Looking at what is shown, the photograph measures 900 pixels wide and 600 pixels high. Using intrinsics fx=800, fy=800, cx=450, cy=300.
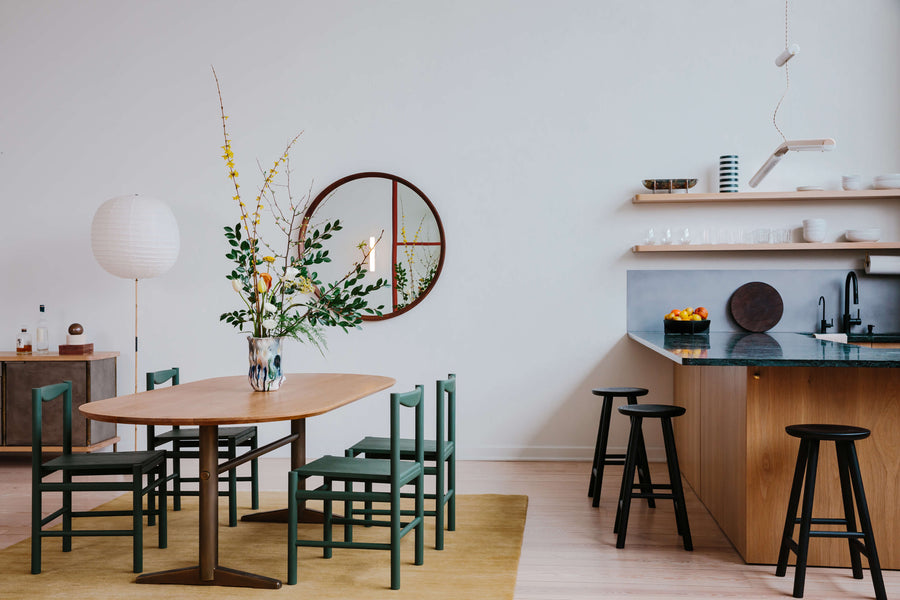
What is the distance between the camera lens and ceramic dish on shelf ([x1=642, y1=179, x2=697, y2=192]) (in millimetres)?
5062

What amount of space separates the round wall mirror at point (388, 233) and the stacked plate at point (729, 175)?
1832mm

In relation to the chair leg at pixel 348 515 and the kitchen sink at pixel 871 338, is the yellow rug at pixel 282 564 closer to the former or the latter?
the chair leg at pixel 348 515

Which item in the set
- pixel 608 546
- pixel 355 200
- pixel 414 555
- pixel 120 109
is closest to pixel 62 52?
pixel 120 109

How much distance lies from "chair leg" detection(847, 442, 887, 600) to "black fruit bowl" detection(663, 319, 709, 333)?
1.89m

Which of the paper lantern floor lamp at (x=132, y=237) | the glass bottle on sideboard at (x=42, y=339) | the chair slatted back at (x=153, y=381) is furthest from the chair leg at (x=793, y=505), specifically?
the glass bottle on sideboard at (x=42, y=339)

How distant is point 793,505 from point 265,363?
2.12 meters

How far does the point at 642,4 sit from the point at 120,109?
3.60 metres

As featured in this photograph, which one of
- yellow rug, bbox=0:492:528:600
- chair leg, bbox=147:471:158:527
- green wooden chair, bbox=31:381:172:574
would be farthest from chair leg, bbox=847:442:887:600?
chair leg, bbox=147:471:158:527

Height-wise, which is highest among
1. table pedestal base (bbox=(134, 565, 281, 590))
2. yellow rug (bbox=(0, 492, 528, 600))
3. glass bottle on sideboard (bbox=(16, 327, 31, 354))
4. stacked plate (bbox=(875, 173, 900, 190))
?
stacked plate (bbox=(875, 173, 900, 190))

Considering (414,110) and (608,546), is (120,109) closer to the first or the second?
(414,110)

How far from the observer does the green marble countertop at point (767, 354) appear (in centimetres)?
286

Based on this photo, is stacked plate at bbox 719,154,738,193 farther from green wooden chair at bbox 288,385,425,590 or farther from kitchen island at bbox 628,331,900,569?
green wooden chair at bbox 288,385,425,590

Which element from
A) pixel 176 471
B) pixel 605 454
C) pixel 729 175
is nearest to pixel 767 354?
pixel 605 454

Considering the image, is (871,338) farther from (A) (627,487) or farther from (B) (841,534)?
(B) (841,534)
